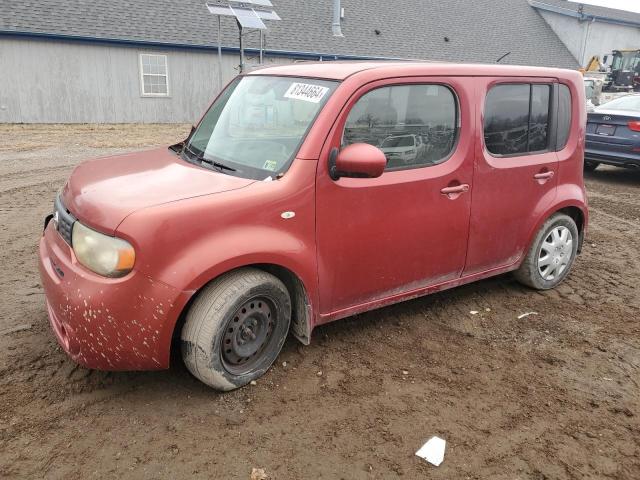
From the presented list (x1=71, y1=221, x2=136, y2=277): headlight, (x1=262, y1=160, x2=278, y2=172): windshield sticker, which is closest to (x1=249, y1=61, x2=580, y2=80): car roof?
(x1=262, y1=160, x2=278, y2=172): windshield sticker

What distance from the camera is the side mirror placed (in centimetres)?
294

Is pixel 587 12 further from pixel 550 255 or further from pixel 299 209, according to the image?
Answer: pixel 299 209

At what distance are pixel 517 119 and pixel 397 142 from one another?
115cm

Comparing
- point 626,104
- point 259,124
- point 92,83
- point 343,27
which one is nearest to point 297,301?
point 259,124

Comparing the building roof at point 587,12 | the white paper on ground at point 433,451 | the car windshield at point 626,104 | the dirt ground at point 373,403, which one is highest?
the building roof at point 587,12

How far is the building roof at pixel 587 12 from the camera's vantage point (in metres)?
31.4

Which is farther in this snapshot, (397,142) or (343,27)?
(343,27)

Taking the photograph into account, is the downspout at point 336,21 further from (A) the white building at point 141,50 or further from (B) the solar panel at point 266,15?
(B) the solar panel at point 266,15

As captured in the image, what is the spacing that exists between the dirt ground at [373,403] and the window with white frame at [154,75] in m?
15.7

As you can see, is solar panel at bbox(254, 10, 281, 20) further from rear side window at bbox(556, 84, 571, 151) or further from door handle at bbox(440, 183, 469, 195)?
door handle at bbox(440, 183, 469, 195)

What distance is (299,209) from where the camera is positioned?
298 centimetres

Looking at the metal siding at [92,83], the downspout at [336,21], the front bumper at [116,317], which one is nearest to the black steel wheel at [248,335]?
the front bumper at [116,317]

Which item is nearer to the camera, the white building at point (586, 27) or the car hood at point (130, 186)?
the car hood at point (130, 186)

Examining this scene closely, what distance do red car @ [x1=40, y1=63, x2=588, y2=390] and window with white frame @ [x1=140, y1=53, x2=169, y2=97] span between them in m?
16.2
